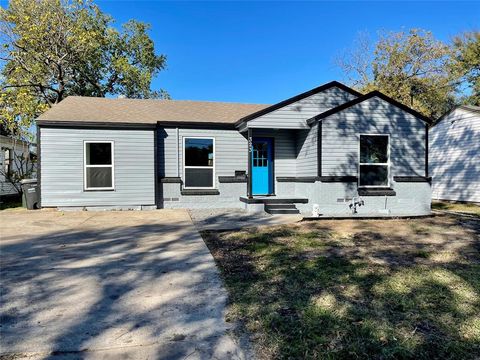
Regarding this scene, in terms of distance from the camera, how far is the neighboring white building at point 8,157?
1706cm

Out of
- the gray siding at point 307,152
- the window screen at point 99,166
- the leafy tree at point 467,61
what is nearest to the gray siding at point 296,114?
the gray siding at point 307,152

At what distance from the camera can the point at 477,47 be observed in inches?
1081

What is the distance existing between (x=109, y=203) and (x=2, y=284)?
314 inches

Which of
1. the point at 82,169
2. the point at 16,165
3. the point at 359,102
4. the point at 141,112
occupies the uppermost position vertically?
the point at 141,112

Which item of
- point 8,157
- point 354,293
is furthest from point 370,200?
point 8,157

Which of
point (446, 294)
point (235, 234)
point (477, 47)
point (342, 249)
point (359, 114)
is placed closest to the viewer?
point (446, 294)

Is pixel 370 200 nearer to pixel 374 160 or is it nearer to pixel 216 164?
pixel 374 160

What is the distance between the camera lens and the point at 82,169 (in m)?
12.3

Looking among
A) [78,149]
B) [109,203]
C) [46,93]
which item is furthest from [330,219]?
[46,93]

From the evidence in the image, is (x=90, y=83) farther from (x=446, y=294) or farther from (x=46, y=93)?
(x=446, y=294)

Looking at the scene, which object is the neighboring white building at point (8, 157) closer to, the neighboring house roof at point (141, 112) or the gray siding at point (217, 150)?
the neighboring house roof at point (141, 112)

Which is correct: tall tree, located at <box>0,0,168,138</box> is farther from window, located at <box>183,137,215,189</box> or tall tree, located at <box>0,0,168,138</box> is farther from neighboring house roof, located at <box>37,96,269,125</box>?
window, located at <box>183,137,215,189</box>

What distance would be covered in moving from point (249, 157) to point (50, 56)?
1455 centimetres

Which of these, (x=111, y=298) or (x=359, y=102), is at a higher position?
(x=359, y=102)
